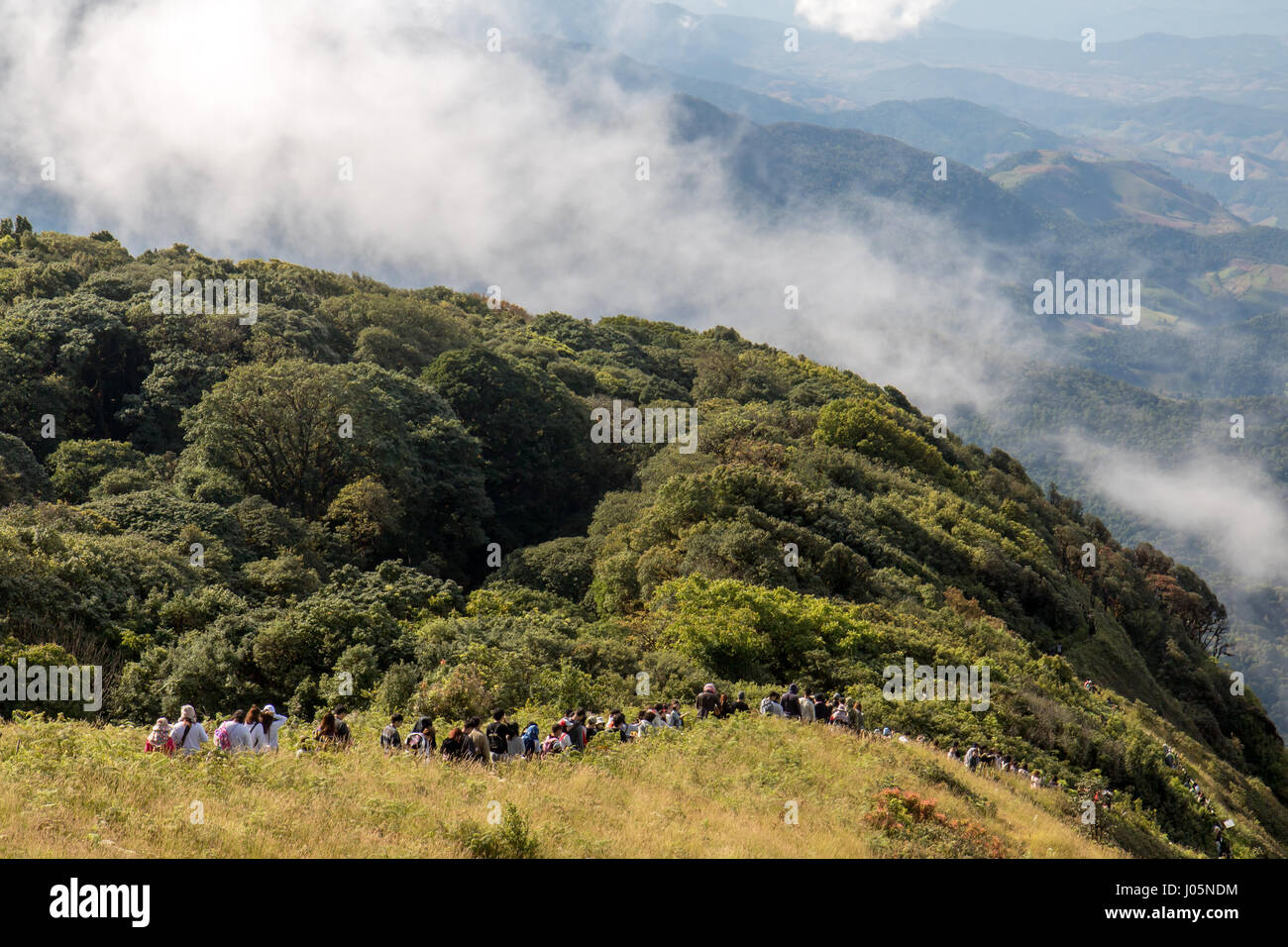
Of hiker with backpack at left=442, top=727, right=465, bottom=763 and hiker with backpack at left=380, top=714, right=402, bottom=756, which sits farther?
hiker with backpack at left=380, top=714, right=402, bottom=756

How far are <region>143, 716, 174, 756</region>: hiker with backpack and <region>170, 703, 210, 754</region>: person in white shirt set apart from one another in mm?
129

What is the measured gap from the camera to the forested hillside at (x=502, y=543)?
93.6ft

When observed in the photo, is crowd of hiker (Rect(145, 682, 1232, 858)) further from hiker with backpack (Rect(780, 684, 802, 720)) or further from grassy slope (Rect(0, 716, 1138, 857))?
grassy slope (Rect(0, 716, 1138, 857))

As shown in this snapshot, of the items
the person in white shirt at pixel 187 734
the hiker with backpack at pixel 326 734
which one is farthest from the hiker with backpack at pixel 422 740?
the person in white shirt at pixel 187 734

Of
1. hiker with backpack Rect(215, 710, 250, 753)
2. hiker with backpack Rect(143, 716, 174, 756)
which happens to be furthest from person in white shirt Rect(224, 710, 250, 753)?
hiker with backpack Rect(143, 716, 174, 756)

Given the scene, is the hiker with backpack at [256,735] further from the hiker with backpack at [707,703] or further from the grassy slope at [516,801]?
the hiker with backpack at [707,703]

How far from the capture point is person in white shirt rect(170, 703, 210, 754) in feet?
58.2

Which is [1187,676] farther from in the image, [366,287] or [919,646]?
[366,287]

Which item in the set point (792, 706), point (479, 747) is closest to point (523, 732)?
point (479, 747)

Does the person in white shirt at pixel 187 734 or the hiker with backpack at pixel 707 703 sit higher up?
the person in white shirt at pixel 187 734

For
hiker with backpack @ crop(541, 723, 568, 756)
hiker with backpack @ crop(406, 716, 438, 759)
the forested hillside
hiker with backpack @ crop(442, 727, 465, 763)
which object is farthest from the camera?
the forested hillside

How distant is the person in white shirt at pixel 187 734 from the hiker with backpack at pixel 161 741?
13 centimetres
